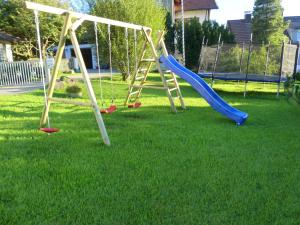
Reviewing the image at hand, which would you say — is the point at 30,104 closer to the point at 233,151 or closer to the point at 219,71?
the point at 233,151

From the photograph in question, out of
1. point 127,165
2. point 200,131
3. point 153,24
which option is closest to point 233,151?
point 200,131

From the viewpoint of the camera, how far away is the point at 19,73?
15.7 metres

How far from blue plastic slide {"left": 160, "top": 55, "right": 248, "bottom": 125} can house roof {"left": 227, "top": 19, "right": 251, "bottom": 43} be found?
25465 mm

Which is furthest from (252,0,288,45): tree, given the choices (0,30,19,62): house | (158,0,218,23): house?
(0,30,19,62): house

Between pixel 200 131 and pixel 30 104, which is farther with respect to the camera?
pixel 30 104

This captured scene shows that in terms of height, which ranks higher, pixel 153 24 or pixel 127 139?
pixel 153 24

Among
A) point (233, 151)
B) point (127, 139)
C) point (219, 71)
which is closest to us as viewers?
point (233, 151)

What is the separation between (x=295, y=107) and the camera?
8430 millimetres

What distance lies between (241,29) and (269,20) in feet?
16.9

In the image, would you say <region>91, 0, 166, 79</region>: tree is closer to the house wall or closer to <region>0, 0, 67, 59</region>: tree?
<region>0, 0, 67, 59</region>: tree

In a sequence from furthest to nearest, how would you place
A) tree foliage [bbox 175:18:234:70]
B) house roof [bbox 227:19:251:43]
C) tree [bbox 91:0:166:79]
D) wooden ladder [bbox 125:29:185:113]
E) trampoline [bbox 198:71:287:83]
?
1. house roof [bbox 227:19:251:43]
2. tree foliage [bbox 175:18:234:70]
3. tree [bbox 91:0:166:79]
4. trampoline [bbox 198:71:287:83]
5. wooden ladder [bbox 125:29:185:113]

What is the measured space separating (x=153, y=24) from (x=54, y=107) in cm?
1045

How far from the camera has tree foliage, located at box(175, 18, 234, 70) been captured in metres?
22.3

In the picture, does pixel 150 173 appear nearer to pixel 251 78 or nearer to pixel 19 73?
pixel 251 78
